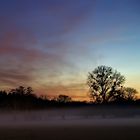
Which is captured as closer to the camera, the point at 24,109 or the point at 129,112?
the point at 24,109

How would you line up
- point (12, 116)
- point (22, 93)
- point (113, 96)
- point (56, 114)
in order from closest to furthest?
point (12, 116)
point (56, 114)
point (113, 96)
point (22, 93)

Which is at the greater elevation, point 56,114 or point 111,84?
point 111,84

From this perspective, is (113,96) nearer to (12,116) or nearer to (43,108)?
(43,108)

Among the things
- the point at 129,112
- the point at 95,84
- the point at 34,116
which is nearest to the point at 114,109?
the point at 129,112

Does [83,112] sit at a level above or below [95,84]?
below

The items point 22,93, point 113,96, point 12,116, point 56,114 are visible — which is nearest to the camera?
point 12,116

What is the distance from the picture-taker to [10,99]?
3061 inches

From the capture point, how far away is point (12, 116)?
68312mm

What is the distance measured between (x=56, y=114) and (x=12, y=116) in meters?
8.69

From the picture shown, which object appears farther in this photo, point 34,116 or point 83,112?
point 83,112

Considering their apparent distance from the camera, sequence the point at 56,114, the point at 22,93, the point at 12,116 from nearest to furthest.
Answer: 1. the point at 12,116
2. the point at 56,114
3. the point at 22,93

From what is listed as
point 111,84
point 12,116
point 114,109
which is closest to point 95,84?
point 111,84

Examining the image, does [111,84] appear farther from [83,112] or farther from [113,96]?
[83,112]

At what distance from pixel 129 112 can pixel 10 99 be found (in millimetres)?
20886
